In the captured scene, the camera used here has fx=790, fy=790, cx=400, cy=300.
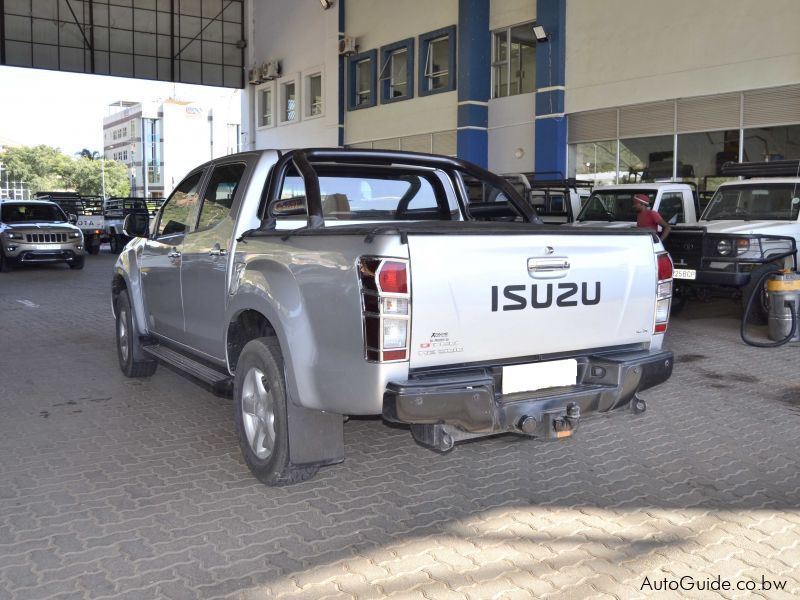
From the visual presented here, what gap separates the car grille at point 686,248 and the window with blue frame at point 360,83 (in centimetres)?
1798

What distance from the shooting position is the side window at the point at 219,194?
203 inches

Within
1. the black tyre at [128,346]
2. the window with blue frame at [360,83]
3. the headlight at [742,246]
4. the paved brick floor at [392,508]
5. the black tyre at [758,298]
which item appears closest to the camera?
the paved brick floor at [392,508]

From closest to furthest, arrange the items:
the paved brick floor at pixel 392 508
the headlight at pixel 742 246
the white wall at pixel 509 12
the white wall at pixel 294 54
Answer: the paved brick floor at pixel 392 508
the headlight at pixel 742 246
the white wall at pixel 509 12
the white wall at pixel 294 54

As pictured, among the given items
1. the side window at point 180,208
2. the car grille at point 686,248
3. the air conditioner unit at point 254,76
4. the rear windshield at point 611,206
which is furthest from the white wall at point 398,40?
the side window at point 180,208

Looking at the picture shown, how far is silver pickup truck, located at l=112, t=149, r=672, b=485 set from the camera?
3586 mm

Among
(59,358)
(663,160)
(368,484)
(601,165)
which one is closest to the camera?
(368,484)

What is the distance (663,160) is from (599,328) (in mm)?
15555

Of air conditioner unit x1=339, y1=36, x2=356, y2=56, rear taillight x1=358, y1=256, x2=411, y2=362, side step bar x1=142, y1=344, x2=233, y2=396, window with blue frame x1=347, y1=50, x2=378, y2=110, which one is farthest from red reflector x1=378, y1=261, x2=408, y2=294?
air conditioner unit x1=339, y1=36, x2=356, y2=56

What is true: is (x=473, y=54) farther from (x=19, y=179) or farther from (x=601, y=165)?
(x=19, y=179)

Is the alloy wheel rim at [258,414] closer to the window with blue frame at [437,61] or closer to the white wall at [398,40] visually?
the white wall at [398,40]

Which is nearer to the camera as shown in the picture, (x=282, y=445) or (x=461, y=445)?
(x=282, y=445)

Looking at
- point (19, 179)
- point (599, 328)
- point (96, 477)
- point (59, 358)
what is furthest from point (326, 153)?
Result: point (19, 179)

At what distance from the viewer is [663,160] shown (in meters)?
18.5

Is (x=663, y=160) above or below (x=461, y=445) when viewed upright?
above
